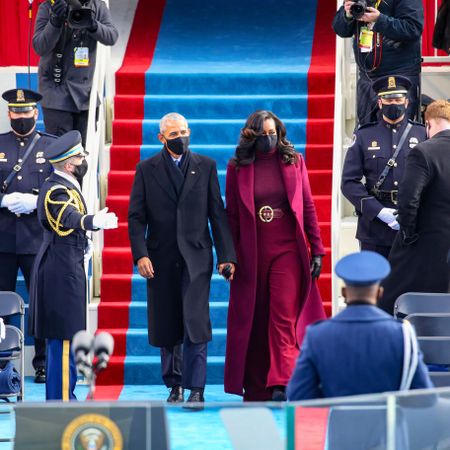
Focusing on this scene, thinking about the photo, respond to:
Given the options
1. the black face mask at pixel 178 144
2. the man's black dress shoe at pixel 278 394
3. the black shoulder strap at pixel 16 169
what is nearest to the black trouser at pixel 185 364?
the man's black dress shoe at pixel 278 394

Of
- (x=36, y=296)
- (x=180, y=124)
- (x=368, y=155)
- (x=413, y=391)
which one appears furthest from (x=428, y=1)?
(x=413, y=391)

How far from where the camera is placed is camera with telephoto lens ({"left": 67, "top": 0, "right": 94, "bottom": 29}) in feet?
36.0

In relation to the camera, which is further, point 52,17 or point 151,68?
point 151,68

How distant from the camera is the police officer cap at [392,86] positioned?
1000 centimetres

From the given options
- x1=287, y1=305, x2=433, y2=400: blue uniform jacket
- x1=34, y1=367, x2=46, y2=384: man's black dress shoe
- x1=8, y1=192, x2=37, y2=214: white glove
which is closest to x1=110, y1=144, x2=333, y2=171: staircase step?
x1=8, y1=192, x2=37, y2=214: white glove

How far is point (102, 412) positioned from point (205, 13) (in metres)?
9.27

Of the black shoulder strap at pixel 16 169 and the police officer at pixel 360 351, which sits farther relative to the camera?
the black shoulder strap at pixel 16 169

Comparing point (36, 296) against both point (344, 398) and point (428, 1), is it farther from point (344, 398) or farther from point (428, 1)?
point (428, 1)

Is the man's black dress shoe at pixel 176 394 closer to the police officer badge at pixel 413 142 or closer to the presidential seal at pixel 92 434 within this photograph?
the police officer badge at pixel 413 142

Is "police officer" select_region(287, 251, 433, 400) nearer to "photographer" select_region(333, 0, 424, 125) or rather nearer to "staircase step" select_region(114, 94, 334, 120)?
"photographer" select_region(333, 0, 424, 125)

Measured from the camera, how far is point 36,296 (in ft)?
30.5

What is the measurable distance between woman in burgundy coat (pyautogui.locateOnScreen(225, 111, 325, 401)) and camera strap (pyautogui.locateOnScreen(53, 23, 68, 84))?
2.37 meters

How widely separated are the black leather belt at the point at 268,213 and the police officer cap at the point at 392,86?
1263mm

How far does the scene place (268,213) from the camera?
368 inches
